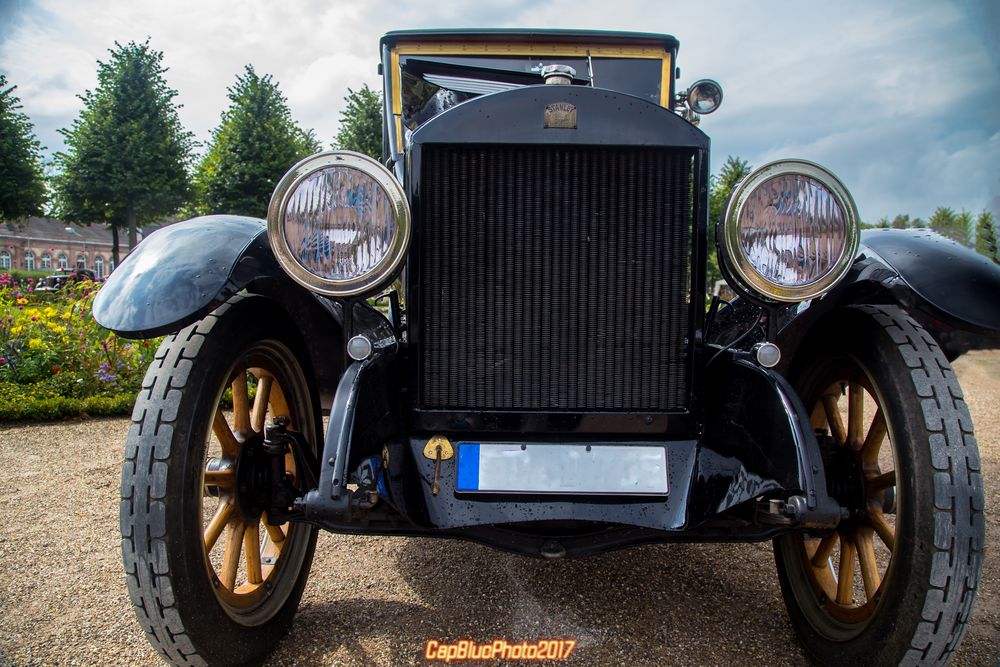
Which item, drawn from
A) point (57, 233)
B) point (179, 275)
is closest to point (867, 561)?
point (179, 275)

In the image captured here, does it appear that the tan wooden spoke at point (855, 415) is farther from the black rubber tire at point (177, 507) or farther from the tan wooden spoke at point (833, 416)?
the black rubber tire at point (177, 507)

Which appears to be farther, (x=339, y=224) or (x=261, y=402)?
(x=261, y=402)

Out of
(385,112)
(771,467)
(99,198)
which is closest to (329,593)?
(771,467)

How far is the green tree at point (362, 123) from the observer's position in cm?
1545

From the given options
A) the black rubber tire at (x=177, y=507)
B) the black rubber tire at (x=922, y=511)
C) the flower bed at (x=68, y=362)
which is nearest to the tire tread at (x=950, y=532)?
the black rubber tire at (x=922, y=511)

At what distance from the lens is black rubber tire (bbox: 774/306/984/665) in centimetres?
148

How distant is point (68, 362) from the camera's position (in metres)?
5.66

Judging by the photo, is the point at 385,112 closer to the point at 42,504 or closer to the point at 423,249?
the point at 423,249

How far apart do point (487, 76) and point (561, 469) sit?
1967 mm

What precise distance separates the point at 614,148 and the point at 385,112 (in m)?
1.83

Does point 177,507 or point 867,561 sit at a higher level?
point 177,507

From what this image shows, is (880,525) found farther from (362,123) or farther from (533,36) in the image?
(362,123)

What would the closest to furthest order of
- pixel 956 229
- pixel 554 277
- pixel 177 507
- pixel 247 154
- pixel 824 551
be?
pixel 177 507 < pixel 554 277 < pixel 824 551 < pixel 956 229 < pixel 247 154

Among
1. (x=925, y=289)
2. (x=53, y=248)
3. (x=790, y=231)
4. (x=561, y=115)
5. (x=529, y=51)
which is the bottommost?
(x=925, y=289)
